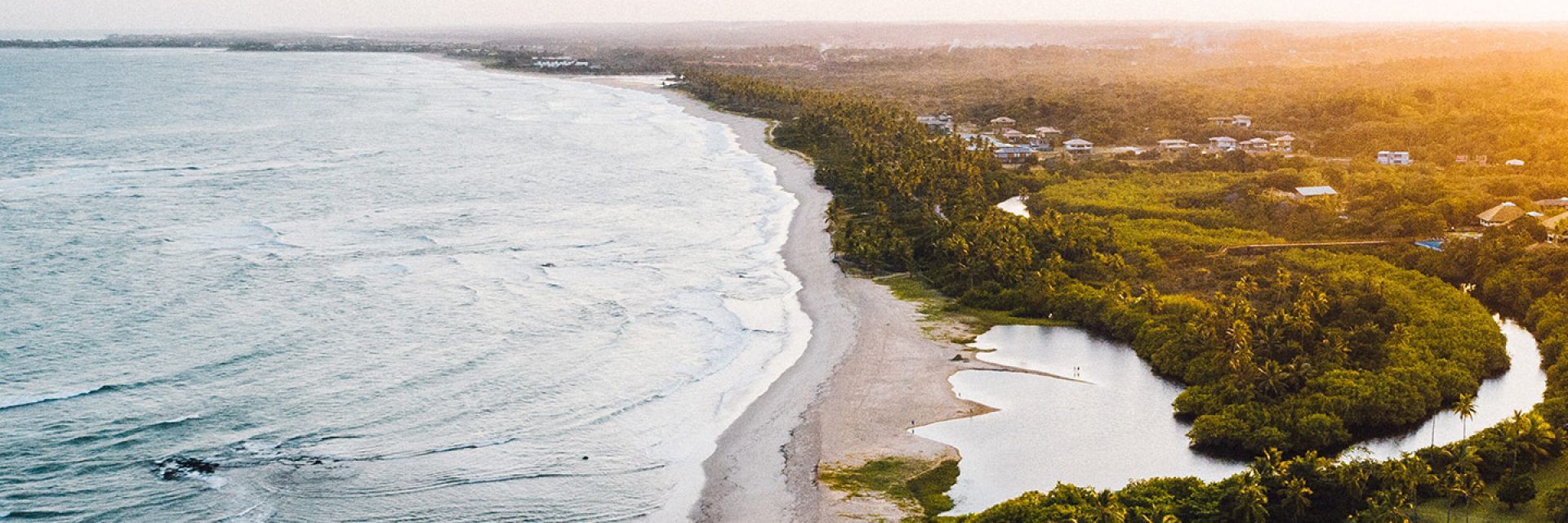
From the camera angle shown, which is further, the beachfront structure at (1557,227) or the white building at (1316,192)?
the white building at (1316,192)

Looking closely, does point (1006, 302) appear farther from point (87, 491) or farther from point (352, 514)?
point (87, 491)

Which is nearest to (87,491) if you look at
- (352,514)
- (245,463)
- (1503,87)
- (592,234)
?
(245,463)

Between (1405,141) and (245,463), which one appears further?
(1405,141)

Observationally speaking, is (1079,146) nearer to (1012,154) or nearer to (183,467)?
(1012,154)

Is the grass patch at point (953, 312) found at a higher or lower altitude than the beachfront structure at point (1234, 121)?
lower

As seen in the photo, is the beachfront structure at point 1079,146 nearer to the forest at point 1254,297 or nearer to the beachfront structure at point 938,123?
the beachfront structure at point 938,123

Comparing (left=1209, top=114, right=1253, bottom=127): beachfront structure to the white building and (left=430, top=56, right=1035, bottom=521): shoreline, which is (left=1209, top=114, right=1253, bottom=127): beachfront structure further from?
(left=430, top=56, right=1035, bottom=521): shoreline

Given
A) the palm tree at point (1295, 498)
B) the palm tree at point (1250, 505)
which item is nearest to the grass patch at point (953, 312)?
the palm tree at point (1295, 498)
